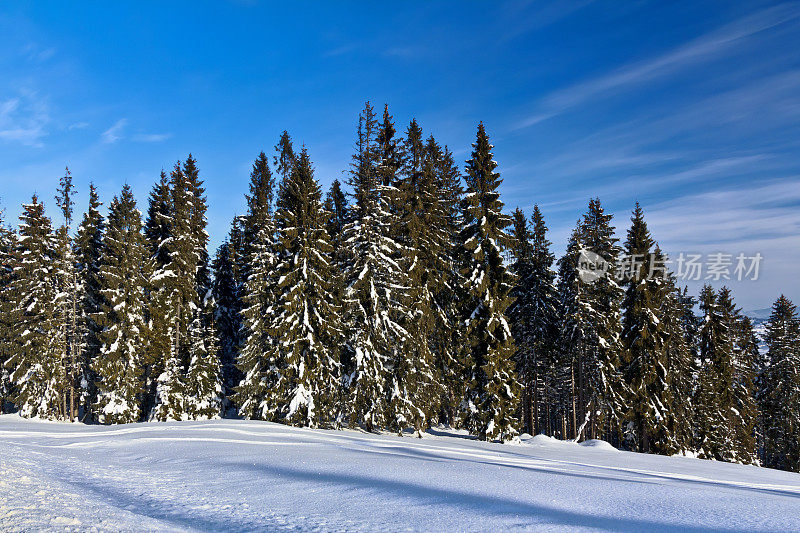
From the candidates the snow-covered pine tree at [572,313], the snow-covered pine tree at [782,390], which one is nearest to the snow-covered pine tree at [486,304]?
the snow-covered pine tree at [572,313]

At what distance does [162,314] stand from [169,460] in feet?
78.1

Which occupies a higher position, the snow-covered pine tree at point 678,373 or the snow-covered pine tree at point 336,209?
the snow-covered pine tree at point 336,209

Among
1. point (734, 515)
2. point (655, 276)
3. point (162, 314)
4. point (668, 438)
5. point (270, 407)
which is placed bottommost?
point (668, 438)

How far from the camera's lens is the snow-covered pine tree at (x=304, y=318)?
26.5m

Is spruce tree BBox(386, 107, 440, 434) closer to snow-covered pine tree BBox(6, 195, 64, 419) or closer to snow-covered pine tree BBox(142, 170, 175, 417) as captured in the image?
snow-covered pine tree BBox(142, 170, 175, 417)

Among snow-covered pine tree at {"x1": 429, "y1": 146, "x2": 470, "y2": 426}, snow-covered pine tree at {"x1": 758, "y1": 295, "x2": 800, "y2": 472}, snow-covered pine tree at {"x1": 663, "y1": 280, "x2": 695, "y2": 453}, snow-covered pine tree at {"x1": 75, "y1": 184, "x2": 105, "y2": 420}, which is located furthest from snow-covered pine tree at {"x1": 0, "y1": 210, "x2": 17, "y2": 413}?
snow-covered pine tree at {"x1": 758, "y1": 295, "x2": 800, "y2": 472}

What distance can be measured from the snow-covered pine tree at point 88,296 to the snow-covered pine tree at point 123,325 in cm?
573

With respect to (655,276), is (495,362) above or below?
below

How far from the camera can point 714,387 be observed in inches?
1603

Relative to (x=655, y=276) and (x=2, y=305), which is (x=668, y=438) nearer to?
(x=655, y=276)

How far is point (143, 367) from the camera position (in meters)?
35.6

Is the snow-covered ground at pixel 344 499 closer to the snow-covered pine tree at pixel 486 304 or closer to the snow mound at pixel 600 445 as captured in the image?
the snow-covered pine tree at pixel 486 304

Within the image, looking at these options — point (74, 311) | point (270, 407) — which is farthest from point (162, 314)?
point (270, 407)

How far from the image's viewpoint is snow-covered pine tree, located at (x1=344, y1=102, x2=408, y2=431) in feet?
85.1
